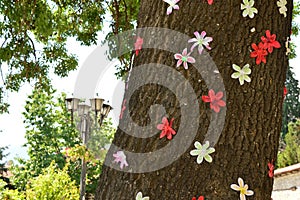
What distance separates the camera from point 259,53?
1.74 m

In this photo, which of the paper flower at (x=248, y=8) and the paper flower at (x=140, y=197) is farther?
the paper flower at (x=248, y=8)

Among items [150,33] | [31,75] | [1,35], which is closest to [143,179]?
[150,33]

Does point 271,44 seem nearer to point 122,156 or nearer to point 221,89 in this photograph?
point 221,89

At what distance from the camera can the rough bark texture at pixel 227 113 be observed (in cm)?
163

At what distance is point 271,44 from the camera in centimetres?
178

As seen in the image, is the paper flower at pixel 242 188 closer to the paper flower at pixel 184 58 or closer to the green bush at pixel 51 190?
the paper flower at pixel 184 58

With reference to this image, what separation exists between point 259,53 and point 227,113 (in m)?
0.24

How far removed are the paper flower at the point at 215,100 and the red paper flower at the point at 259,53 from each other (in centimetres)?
18

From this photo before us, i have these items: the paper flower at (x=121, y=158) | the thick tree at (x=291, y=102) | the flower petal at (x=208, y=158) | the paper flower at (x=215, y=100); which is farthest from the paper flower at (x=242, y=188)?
the thick tree at (x=291, y=102)

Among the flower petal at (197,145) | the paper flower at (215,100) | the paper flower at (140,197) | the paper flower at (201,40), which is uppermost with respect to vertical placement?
the paper flower at (201,40)

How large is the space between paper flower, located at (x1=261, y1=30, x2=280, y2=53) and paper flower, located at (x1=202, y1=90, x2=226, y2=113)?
0.82 ft

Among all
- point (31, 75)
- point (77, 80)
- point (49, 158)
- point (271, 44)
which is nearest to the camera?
point (271, 44)

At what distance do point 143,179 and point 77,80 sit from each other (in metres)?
5.93

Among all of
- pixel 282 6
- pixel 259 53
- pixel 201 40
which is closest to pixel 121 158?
pixel 201 40
